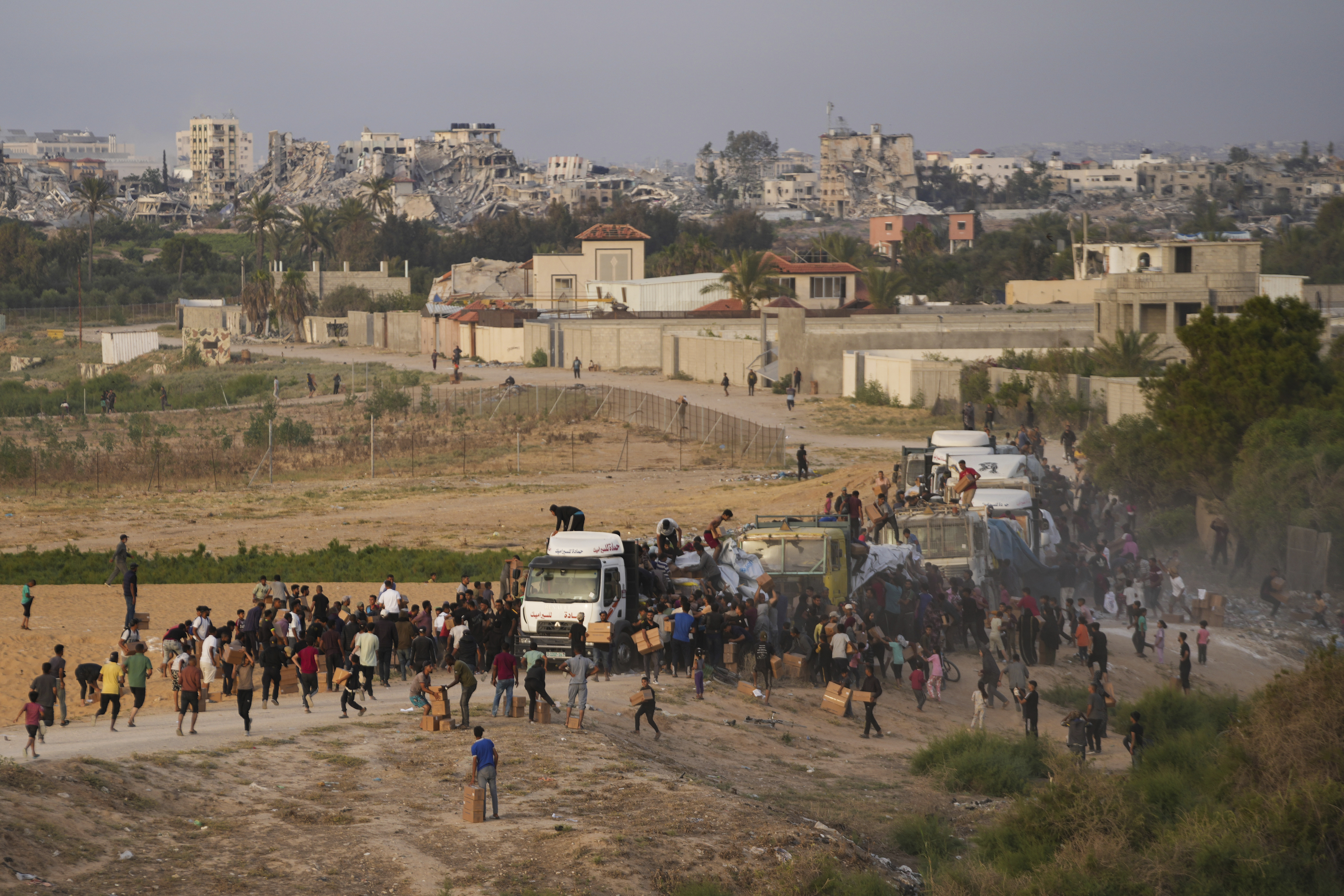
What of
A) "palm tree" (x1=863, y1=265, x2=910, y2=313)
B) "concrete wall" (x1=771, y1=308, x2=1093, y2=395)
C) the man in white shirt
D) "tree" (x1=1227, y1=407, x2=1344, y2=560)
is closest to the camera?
the man in white shirt

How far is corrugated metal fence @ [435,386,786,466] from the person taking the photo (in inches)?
1810

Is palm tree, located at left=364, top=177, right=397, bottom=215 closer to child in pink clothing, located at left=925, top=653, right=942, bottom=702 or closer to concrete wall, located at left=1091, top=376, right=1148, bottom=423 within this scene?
concrete wall, located at left=1091, top=376, right=1148, bottom=423

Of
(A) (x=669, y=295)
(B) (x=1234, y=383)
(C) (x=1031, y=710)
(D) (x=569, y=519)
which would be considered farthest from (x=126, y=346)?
(C) (x=1031, y=710)

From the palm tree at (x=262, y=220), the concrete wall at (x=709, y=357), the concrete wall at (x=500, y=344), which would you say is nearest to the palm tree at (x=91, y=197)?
the palm tree at (x=262, y=220)

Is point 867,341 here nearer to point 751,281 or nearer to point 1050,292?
point 751,281

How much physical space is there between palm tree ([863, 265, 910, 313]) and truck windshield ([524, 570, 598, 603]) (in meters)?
60.3

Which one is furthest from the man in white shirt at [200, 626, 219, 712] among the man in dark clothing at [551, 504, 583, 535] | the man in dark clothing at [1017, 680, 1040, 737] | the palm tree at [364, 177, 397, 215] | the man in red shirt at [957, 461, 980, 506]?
the palm tree at [364, 177, 397, 215]

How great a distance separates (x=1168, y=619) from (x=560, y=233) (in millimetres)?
132349

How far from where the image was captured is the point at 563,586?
791 inches

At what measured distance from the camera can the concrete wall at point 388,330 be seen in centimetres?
8769

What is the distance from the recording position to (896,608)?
22.8m

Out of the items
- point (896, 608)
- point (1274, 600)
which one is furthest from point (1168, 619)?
point (896, 608)

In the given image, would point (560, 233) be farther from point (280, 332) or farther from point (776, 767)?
point (776, 767)

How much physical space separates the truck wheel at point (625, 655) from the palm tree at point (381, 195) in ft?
442
